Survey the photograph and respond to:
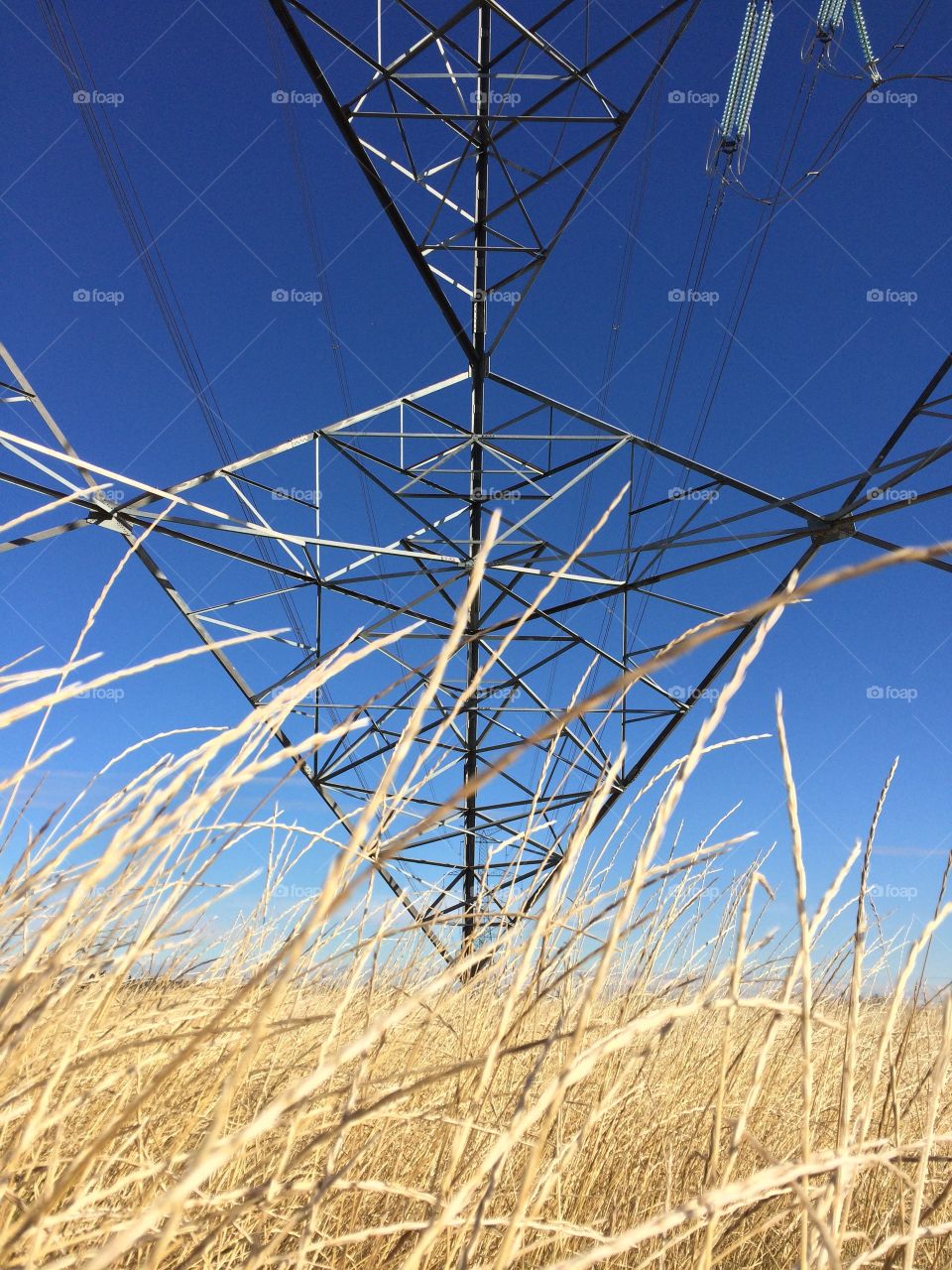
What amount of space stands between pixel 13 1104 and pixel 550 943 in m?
1.05

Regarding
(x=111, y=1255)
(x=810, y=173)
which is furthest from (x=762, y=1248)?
(x=810, y=173)

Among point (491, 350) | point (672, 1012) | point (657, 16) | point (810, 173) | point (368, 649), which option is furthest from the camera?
point (810, 173)

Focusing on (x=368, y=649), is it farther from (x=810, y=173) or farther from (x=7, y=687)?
(x=810, y=173)

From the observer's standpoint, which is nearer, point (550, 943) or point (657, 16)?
point (550, 943)

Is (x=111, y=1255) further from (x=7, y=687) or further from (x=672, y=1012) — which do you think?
(x=7, y=687)

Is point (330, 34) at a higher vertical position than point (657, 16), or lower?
lower

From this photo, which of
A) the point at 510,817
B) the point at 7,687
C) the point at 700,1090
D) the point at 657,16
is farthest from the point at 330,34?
the point at 510,817

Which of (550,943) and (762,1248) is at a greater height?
(550,943)

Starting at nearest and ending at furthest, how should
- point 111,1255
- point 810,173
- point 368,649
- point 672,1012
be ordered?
point 111,1255, point 672,1012, point 368,649, point 810,173

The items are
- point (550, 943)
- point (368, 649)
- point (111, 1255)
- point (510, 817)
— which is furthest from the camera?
point (510, 817)

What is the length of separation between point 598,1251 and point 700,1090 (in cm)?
241

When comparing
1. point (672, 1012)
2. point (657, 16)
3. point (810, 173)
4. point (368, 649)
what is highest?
point (810, 173)

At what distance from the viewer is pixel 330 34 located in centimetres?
588

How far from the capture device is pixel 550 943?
171 cm
